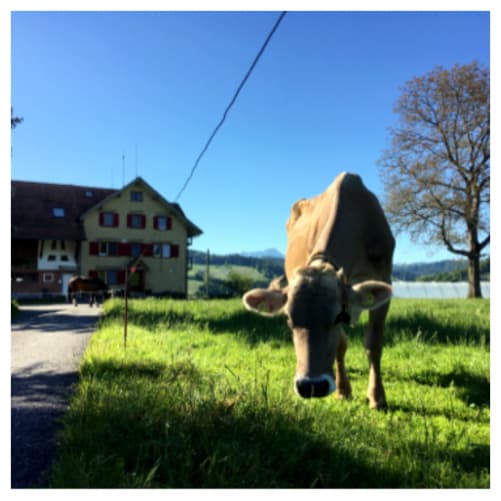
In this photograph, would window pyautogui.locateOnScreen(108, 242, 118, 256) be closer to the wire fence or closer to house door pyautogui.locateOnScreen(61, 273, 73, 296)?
house door pyautogui.locateOnScreen(61, 273, 73, 296)

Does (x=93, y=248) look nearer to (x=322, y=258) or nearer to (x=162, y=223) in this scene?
(x=162, y=223)

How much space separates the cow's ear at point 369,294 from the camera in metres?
3.38

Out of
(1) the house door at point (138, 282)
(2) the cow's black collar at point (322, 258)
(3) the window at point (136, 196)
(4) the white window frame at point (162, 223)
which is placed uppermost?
(3) the window at point (136, 196)

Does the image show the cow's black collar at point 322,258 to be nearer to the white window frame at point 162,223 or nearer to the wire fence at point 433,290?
the white window frame at point 162,223

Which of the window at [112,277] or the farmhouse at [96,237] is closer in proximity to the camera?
the farmhouse at [96,237]

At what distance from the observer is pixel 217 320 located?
10.7m

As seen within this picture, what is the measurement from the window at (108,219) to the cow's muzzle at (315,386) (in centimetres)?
3256

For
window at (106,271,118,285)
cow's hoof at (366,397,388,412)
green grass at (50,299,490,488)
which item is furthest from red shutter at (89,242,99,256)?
cow's hoof at (366,397,388,412)

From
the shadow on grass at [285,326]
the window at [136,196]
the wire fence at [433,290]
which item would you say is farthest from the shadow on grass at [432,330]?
the wire fence at [433,290]

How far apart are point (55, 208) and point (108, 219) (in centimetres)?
446

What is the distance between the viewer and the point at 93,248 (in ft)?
106

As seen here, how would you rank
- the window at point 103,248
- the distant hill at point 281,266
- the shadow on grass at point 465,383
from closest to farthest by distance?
1. the shadow on grass at point 465,383
2. the distant hill at point 281,266
3. the window at point 103,248

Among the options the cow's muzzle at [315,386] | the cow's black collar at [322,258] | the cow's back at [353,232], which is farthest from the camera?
the cow's back at [353,232]
